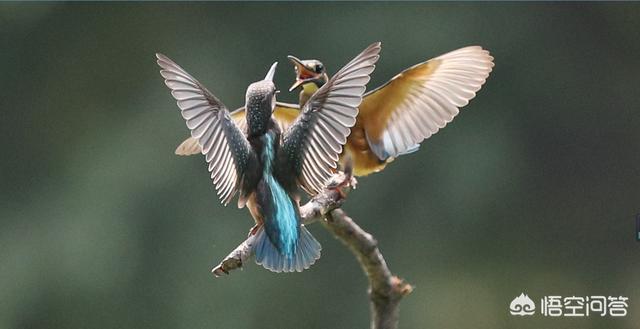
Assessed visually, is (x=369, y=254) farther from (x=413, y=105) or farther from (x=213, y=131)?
(x=413, y=105)

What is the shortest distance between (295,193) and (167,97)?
13.3ft

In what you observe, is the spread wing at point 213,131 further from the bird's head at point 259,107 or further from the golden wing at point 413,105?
the golden wing at point 413,105

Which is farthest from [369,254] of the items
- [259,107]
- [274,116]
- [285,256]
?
[274,116]

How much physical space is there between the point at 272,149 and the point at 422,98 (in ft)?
1.94

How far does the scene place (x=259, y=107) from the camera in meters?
2.46

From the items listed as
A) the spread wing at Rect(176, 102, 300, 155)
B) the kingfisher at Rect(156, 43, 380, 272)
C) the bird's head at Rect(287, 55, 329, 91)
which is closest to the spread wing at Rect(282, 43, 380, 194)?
the kingfisher at Rect(156, 43, 380, 272)

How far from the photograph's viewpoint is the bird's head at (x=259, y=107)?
8.05 feet

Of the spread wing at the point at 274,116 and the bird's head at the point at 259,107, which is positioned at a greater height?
the spread wing at the point at 274,116

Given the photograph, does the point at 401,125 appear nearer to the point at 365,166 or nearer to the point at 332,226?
the point at 365,166

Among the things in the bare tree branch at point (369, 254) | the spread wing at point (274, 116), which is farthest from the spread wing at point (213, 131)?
the spread wing at point (274, 116)

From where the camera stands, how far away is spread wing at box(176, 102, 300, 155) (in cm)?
283

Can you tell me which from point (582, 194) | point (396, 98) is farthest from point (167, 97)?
point (396, 98)

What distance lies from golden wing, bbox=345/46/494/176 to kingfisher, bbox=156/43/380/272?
49 centimetres

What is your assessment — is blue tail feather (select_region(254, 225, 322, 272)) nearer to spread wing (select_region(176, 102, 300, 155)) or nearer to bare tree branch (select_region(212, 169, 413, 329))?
bare tree branch (select_region(212, 169, 413, 329))
